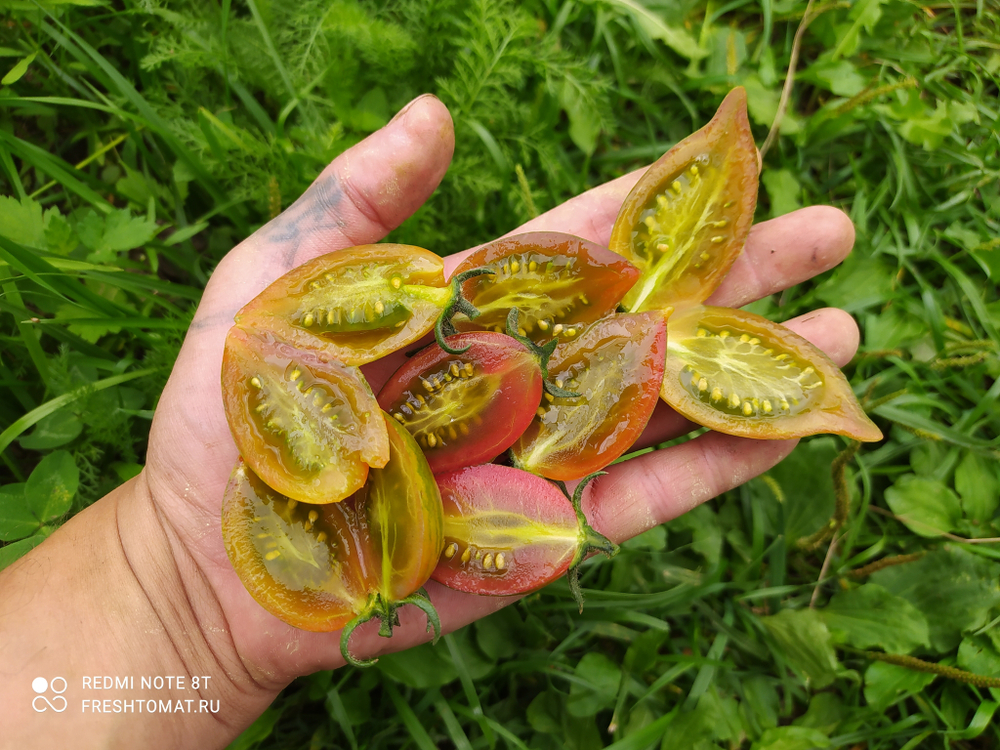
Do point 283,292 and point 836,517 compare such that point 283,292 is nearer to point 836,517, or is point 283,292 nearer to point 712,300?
point 712,300

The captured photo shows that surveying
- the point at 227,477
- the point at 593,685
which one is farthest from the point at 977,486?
the point at 227,477

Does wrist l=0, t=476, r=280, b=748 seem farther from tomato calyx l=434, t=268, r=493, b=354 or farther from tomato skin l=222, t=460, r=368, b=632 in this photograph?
tomato calyx l=434, t=268, r=493, b=354

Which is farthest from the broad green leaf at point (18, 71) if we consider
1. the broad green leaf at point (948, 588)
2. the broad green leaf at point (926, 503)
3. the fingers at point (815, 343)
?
the broad green leaf at point (948, 588)

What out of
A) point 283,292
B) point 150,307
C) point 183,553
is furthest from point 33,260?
point 183,553

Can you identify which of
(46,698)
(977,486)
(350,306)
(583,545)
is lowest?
(977,486)

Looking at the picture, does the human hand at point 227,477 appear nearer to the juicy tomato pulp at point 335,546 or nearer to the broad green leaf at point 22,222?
the juicy tomato pulp at point 335,546

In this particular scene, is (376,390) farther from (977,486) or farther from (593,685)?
(977,486)

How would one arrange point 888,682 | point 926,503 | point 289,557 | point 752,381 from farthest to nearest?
point 926,503, point 888,682, point 752,381, point 289,557
